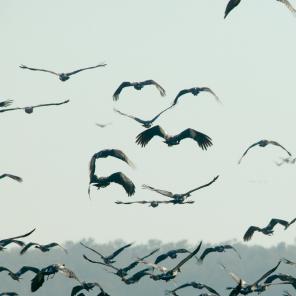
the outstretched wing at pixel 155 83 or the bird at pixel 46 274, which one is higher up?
the outstretched wing at pixel 155 83

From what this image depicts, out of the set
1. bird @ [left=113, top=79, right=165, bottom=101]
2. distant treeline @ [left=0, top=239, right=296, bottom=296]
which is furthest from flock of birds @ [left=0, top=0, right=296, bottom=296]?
distant treeline @ [left=0, top=239, right=296, bottom=296]

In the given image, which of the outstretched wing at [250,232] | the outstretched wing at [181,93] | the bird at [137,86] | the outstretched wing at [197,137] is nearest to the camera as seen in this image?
the outstretched wing at [197,137]

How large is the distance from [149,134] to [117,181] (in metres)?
3.17

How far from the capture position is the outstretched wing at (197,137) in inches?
1272

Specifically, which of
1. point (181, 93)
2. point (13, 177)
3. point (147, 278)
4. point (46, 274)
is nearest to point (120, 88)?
point (181, 93)

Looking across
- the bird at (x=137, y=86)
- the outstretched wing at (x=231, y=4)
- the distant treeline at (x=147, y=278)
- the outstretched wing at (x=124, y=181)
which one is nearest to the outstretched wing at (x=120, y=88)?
the bird at (x=137, y=86)

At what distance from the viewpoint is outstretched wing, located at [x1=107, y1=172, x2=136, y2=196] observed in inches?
1199

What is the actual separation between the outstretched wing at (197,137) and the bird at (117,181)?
7.72 feet

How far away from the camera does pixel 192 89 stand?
3453 centimetres

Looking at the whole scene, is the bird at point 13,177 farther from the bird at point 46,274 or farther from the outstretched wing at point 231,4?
the outstretched wing at point 231,4

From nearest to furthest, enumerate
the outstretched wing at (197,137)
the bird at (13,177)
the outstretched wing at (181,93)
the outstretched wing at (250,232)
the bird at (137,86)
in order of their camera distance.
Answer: the outstretched wing at (197,137)
the outstretched wing at (181,93)
the bird at (13,177)
the bird at (137,86)
the outstretched wing at (250,232)

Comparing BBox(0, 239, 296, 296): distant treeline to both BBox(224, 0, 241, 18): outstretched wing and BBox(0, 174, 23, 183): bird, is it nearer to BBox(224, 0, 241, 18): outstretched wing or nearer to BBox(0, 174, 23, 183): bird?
BBox(0, 174, 23, 183): bird

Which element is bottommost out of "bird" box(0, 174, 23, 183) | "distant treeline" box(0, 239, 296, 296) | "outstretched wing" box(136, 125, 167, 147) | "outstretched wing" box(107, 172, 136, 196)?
"distant treeline" box(0, 239, 296, 296)

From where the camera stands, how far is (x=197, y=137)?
32.6 m
